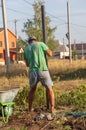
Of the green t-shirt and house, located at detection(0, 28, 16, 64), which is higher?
the green t-shirt

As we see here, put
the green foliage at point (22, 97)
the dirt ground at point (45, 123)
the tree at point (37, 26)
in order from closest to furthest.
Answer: the dirt ground at point (45, 123), the green foliage at point (22, 97), the tree at point (37, 26)

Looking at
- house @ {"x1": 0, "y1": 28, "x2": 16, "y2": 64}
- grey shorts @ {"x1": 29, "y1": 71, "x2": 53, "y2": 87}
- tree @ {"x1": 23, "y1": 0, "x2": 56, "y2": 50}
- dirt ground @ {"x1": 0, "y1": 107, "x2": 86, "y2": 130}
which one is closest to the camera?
dirt ground @ {"x1": 0, "y1": 107, "x2": 86, "y2": 130}

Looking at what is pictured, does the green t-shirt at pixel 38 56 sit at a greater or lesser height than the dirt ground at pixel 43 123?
greater

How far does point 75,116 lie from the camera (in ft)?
21.7

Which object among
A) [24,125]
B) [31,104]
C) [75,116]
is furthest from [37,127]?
[31,104]

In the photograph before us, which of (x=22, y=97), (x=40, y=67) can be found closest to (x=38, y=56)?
(x=40, y=67)

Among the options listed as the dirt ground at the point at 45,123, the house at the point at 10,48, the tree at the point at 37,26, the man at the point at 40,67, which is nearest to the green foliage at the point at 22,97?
the man at the point at 40,67

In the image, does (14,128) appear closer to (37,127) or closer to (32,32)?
(37,127)

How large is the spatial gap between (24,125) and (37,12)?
30.9m

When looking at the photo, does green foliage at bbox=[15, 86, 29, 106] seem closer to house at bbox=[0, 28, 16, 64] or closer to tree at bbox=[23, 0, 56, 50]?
tree at bbox=[23, 0, 56, 50]

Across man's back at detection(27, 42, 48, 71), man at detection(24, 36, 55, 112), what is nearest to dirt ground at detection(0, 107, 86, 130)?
man at detection(24, 36, 55, 112)

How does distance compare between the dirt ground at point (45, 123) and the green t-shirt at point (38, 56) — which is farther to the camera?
the green t-shirt at point (38, 56)

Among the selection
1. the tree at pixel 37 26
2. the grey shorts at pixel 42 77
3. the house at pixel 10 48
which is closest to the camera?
the grey shorts at pixel 42 77

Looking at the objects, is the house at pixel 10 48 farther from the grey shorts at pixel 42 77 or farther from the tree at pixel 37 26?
the grey shorts at pixel 42 77
